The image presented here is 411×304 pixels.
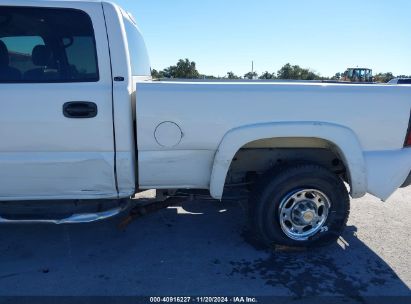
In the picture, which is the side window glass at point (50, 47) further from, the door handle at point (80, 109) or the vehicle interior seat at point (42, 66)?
the door handle at point (80, 109)

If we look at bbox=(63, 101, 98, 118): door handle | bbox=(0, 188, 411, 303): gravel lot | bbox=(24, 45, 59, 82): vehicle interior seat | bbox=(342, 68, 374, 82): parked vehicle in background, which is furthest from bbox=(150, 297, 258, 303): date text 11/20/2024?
bbox=(342, 68, 374, 82): parked vehicle in background

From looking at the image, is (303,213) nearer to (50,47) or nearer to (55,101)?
(55,101)

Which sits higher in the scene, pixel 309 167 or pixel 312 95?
pixel 312 95

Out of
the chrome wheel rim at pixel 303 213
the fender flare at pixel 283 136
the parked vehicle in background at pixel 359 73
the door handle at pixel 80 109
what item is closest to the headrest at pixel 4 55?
the door handle at pixel 80 109

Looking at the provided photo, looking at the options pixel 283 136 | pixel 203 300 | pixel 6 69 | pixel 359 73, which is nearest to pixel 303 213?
pixel 283 136

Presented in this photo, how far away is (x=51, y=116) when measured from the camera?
2.97 meters

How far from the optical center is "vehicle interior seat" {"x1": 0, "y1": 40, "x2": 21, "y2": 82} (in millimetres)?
3018

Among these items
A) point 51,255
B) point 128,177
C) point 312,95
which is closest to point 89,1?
point 128,177

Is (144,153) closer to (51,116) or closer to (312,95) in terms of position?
(51,116)

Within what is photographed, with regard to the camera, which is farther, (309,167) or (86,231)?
(86,231)

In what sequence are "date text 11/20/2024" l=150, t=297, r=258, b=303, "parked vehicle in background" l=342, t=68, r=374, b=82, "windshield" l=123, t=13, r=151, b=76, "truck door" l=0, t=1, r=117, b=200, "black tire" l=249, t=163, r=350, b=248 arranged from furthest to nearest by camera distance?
1. "parked vehicle in background" l=342, t=68, r=374, b=82
2. "windshield" l=123, t=13, r=151, b=76
3. "black tire" l=249, t=163, r=350, b=248
4. "truck door" l=0, t=1, r=117, b=200
5. "date text 11/20/2024" l=150, t=297, r=258, b=303

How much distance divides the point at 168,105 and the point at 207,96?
30 cm

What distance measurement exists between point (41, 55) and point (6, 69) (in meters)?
0.27

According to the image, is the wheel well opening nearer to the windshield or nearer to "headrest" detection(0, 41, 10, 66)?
the windshield
